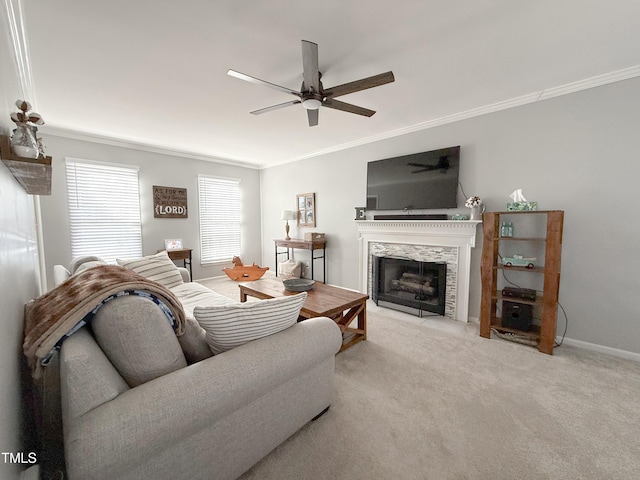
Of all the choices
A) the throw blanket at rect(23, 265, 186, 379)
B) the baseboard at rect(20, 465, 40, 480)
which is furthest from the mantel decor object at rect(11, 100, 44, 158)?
the baseboard at rect(20, 465, 40, 480)

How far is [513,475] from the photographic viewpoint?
4.02 feet

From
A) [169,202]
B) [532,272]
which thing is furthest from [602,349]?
[169,202]

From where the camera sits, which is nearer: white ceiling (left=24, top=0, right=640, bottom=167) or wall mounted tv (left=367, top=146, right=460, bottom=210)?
white ceiling (left=24, top=0, right=640, bottom=167)

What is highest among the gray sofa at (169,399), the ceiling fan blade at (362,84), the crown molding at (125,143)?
the crown molding at (125,143)

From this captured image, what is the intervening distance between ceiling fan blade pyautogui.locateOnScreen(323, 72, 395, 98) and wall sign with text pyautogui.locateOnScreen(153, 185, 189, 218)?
12.1 feet

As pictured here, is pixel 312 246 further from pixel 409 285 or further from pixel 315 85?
pixel 315 85

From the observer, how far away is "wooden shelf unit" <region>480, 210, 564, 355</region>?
2244 mm

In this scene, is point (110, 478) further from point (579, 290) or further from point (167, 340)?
point (579, 290)

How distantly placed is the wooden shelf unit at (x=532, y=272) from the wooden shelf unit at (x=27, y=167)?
3.28 m

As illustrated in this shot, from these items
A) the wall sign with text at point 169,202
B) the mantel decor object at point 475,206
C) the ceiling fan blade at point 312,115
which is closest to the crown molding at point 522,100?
the mantel decor object at point 475,206

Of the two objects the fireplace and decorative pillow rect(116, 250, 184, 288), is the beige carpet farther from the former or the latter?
decorative pillow rect(116, 250, 184, 288)

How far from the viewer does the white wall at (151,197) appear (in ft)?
11.5

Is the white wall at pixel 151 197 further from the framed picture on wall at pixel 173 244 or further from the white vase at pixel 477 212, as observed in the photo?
the white vase at pixel 477 212

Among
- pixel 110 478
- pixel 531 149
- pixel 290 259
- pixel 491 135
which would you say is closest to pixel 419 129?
pixel 491 135
